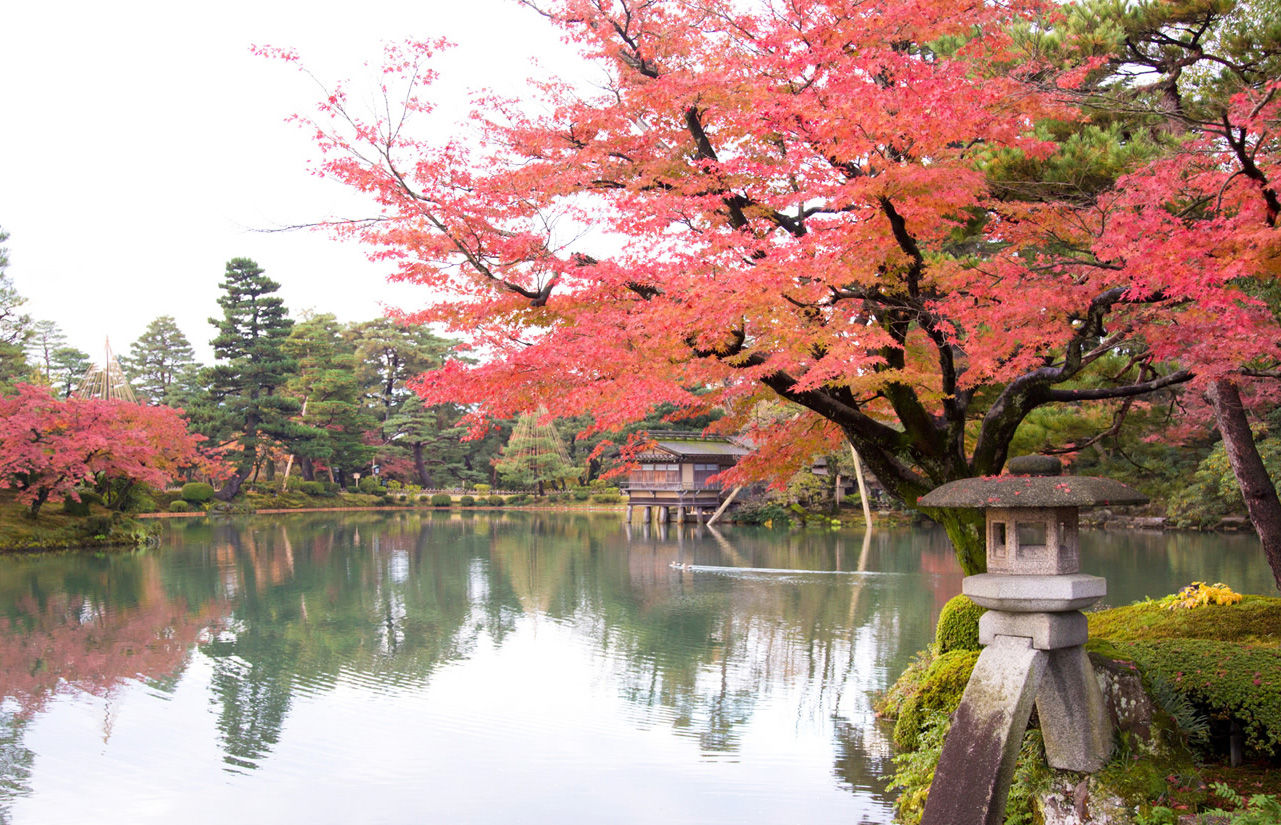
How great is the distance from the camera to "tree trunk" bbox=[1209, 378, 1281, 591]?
592 cm

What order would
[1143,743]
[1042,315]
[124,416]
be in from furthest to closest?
1. [124,416]
2. [1042,315]
3. [1143,743]

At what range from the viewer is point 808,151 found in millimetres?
4777

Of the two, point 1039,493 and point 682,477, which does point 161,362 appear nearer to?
point 682,477

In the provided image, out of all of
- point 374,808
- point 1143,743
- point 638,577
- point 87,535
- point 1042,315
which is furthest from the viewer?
point 87,535

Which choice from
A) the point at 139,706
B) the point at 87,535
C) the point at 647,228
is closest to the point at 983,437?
the point at 647,228

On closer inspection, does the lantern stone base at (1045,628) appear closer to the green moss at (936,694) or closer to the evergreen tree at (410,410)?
the green moss at (936,694)

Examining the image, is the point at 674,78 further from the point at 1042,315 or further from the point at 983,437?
the point at 983,437

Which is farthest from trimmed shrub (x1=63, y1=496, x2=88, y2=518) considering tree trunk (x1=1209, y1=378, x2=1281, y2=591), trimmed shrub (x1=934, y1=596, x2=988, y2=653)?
tree trunk (x1=1209, y1=378, x2=1281, y2=591)

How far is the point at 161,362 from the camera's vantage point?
36938mm

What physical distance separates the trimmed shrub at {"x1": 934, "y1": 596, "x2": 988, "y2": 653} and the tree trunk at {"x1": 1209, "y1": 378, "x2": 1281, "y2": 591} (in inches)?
85.8

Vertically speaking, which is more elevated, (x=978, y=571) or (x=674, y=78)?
(x=674, y=78)

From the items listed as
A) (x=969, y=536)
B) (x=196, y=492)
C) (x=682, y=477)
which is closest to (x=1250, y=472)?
(x=969, y=536)

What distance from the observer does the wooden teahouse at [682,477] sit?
2788 centimetres

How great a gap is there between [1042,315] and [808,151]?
1603 millimetres
